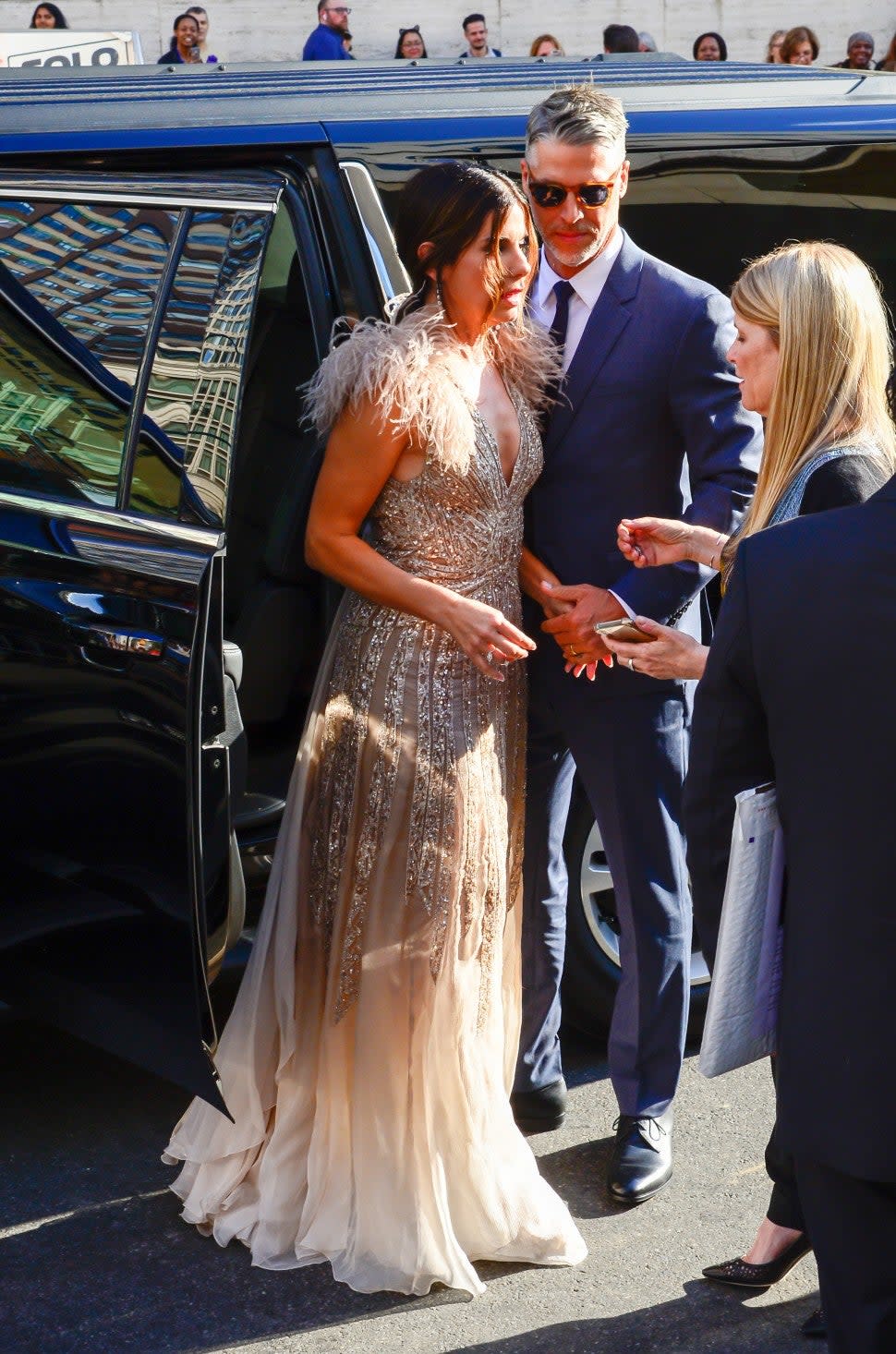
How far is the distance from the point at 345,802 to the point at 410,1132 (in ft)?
1.88

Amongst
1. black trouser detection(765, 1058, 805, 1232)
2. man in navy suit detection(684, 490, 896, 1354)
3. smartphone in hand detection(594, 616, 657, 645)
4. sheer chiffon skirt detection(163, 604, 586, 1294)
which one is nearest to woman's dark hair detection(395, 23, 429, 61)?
sheer chiffon skirt detection(163, 604, 586, 1294)

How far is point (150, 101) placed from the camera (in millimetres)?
3006

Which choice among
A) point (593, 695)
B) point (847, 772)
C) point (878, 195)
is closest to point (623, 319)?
point (593, 695)

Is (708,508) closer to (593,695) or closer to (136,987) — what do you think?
(593,695)

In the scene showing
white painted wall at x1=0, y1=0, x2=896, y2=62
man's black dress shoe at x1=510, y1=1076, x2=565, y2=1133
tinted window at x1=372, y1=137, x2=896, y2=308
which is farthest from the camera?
white painted wall at x1=0, y1=0, x2=896, y2=62

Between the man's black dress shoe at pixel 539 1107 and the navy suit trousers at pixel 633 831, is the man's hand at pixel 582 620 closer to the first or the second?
the navy suit trousers at pixel 633 831

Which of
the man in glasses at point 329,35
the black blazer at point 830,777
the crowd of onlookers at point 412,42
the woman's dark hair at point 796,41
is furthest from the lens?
the woman's dark hair at point 796,41

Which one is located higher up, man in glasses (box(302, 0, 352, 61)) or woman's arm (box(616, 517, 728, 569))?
man in glasses (box(302, 0, 352, 61))

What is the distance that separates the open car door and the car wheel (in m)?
0.92

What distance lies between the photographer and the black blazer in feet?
5.27

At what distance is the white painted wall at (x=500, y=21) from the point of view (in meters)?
13.3

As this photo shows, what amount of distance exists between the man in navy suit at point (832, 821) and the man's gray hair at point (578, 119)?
1.28 m

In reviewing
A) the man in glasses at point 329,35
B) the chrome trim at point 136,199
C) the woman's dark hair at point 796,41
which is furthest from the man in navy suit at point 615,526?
the woman's dark hair at point 796,41

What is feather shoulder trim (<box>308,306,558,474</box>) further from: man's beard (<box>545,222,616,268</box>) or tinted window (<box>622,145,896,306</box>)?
tinted window (<box>622,145,896,306</box>)
